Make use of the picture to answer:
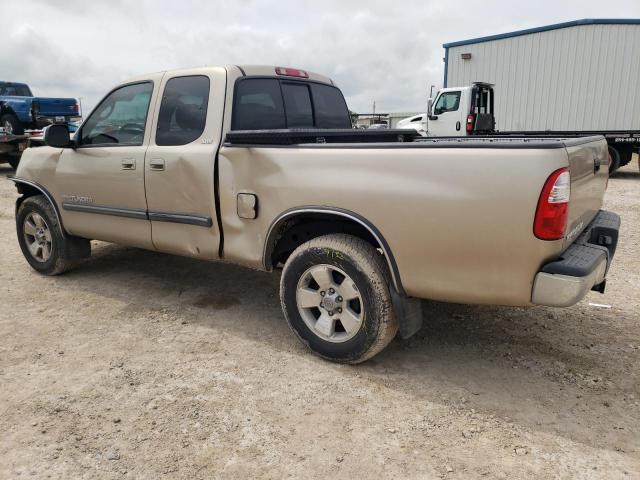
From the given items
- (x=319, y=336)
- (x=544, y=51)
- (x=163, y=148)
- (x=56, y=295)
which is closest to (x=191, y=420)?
(x=319, y=336)

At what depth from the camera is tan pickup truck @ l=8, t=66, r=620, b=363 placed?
2.50 metres

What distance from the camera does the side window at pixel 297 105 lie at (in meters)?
4.07

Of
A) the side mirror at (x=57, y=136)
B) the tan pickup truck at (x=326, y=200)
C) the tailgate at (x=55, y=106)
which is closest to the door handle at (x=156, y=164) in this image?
the tan pickup truck at (x=326, y=200)

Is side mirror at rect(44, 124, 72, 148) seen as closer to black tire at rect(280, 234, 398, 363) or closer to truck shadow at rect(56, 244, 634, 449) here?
truck shadow at rect(56, 244, 634, 449)

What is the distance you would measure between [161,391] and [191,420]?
1.23 ft

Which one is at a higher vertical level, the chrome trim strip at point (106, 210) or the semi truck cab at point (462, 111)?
the semi truck cab at point (462, 111)

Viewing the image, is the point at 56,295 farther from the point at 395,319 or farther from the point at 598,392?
the point at 598,392

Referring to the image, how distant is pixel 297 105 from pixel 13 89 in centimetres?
1911

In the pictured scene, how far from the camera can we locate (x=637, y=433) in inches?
98.7

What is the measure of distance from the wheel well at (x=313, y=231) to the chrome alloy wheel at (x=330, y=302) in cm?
29

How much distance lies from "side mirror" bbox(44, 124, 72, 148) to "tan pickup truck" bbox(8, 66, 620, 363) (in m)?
0.01

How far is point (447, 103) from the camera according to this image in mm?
13789

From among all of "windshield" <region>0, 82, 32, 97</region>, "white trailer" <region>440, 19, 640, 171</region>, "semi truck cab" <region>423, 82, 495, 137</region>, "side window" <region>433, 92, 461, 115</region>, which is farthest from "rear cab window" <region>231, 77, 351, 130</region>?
"windshield" <region>0, 82, 32, 97</region>

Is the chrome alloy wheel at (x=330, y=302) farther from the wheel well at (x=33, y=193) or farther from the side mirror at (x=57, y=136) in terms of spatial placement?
the wheel well at (x=33, y=193)
